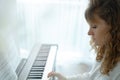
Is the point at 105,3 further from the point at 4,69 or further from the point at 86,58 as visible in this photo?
the point at 86,58

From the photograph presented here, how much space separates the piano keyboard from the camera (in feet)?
3.98

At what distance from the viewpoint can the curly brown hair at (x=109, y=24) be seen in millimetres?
871

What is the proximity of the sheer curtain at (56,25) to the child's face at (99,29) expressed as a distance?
0.88 m

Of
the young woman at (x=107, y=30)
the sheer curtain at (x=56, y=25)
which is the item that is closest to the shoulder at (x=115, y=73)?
the young woman at (x=107, y=30)

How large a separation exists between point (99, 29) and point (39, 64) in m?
0.56

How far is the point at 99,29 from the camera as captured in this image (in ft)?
3.00

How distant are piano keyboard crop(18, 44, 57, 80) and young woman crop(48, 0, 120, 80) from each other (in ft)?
1.24

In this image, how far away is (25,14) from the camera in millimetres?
1862

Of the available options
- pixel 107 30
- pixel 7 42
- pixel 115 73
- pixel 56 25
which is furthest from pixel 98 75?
pixel 56 25

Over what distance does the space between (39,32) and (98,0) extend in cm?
Answer: 114

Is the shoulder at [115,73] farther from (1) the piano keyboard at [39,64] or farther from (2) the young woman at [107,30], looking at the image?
(1) the piano keyboard at [39,64]

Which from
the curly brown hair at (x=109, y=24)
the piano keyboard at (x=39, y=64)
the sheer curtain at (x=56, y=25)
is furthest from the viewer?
the sheer curtain at (x=56, y=25)

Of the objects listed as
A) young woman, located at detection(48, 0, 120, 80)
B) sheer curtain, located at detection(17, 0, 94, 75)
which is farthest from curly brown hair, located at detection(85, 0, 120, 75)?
sheer curtain, located at detection(17, 0, 94, 75)

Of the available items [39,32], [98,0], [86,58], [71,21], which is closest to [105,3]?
[98,0]
